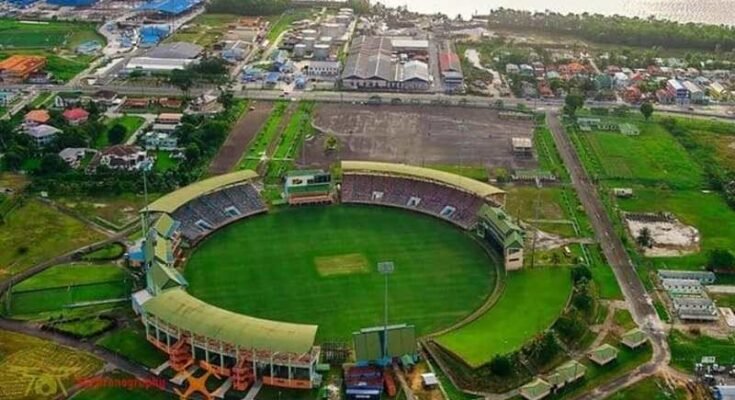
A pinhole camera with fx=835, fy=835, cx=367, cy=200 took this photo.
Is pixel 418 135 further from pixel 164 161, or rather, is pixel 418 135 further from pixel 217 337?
pixel 217 337

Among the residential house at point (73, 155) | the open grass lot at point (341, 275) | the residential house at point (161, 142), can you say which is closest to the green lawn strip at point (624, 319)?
the open grass lot at point (341, 275)

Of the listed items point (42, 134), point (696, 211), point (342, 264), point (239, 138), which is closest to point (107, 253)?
point (342, 264)

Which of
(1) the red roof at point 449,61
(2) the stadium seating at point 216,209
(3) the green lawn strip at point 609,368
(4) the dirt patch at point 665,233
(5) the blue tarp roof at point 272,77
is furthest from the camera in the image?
(1) the red roof at point 449,61

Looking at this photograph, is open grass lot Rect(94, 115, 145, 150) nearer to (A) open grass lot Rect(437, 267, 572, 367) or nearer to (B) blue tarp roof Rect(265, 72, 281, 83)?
(B) blue tarp roof Rect(265, 72, 281, 83)

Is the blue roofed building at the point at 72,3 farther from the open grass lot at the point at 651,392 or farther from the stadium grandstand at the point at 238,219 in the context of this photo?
the open grass lot at the point at 651,392

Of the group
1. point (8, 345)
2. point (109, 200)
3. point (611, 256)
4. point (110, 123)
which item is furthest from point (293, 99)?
point (8, 345)
